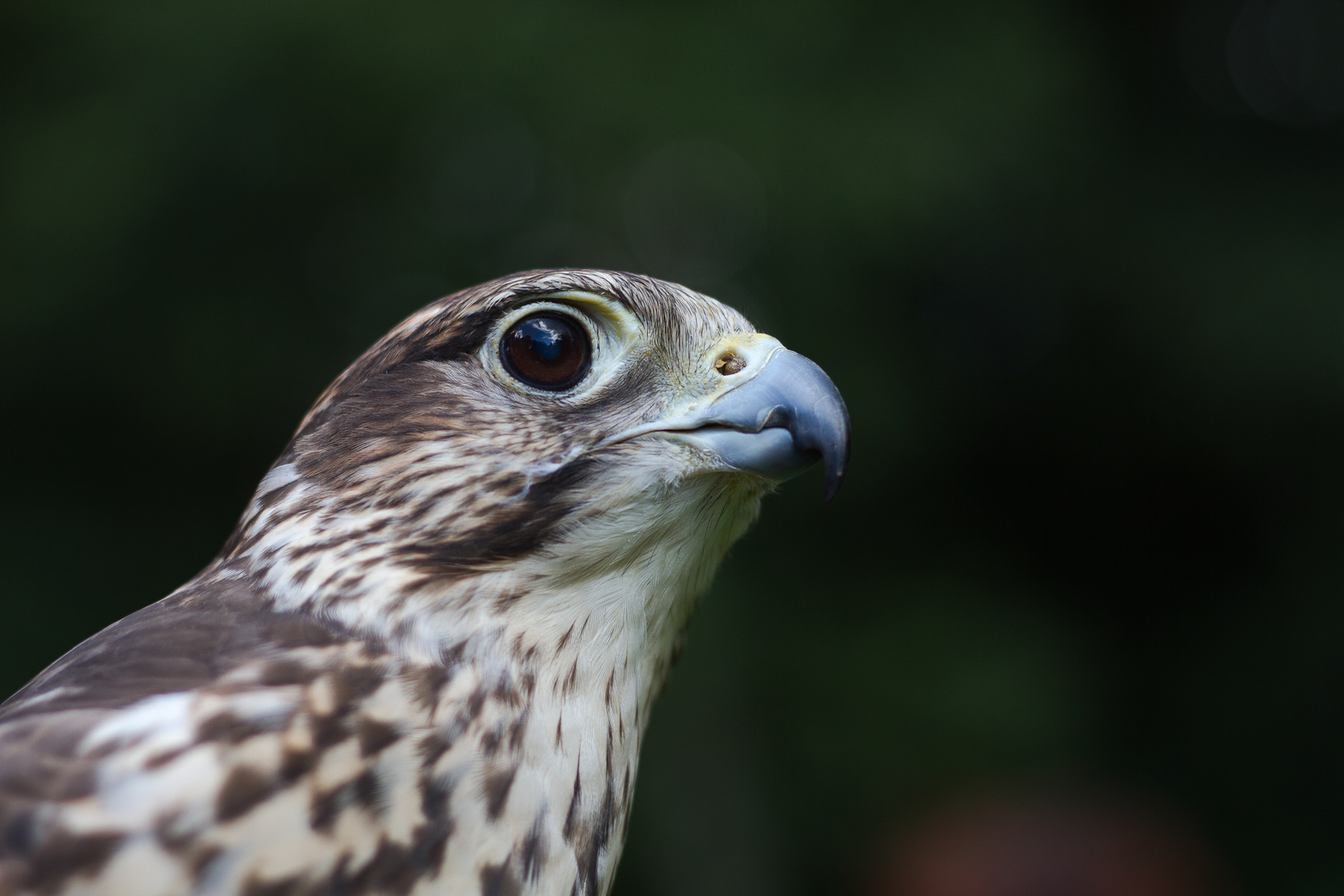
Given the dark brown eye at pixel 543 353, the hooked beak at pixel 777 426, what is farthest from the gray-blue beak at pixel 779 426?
the dark brown eye at pixel 543 353

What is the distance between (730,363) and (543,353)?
31cm

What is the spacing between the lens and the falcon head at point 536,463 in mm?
1667

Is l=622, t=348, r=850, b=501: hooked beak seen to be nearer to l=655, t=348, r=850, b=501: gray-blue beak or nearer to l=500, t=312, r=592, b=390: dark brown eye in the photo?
l=655, t=348, r=850, b=501: gray-blue beak

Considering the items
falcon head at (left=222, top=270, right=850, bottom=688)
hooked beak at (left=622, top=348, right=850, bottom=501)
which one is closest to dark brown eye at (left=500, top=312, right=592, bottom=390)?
falcon head at (left=222, top=270, right=850, bottom=688)

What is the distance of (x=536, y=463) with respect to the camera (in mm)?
1729

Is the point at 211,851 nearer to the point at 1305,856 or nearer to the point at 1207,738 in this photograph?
the point at 1207,738

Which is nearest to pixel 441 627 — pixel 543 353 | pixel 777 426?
pixel 543 353

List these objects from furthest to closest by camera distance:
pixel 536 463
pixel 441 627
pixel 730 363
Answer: pixel 730 363 → pixel 536 463 → pixel 441 627

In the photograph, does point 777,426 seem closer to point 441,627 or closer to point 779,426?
point 779,426

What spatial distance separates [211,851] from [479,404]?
0.76 metres

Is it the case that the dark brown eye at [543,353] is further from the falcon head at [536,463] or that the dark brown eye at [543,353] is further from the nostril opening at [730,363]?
the nostril opening at [730,363]

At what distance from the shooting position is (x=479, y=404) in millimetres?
1802

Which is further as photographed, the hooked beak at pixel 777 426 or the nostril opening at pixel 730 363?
the nostril opening at pixel 730 363

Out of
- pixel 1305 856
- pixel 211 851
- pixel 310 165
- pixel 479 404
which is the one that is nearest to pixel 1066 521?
pixel 1305 856
